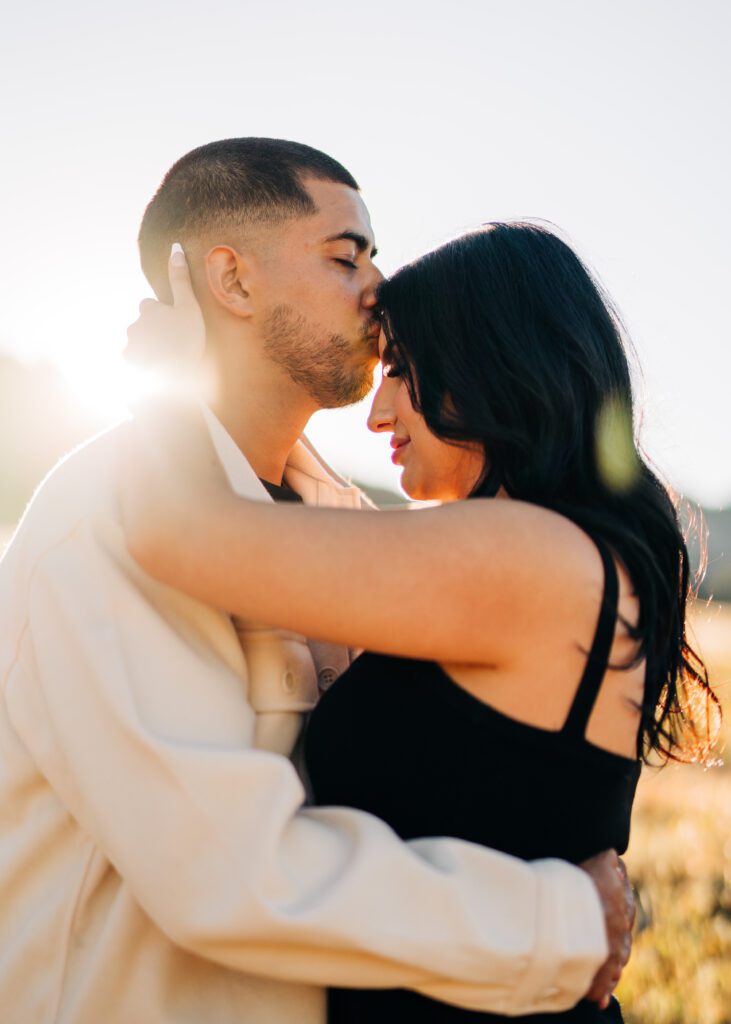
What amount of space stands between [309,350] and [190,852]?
84.9 inches

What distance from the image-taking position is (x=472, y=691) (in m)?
2.40

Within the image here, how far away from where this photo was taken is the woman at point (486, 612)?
7.50 ft

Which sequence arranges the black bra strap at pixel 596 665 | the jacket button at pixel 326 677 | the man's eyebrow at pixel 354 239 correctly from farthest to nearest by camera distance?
the man's eyebrow at pixel 354 239
the jacket button at pixel 326 677
the black bra strap at pixel 596 665

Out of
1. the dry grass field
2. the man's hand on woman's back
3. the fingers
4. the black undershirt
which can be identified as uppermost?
the fingers

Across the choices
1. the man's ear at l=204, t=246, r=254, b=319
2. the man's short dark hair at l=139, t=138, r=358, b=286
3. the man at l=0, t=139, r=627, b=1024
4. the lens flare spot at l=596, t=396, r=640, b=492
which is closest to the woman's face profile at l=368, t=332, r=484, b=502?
the lens flare spot at l=596, t=396, r=640, b=492

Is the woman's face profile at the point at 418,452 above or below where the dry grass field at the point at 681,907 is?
above

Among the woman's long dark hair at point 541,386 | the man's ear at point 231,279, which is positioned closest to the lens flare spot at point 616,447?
the woman's long dark hair at point 541,386

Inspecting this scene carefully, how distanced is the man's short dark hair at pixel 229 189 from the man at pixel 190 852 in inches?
58.5

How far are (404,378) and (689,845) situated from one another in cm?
493

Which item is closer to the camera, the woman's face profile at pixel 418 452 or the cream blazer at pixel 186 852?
the cream blazer at pixel 186 852

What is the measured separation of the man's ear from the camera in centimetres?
385

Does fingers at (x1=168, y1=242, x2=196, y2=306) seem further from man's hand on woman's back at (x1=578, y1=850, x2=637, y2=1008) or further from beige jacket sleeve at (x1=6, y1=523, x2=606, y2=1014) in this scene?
man's hand on woman's back at (x1=578, y1=850, x2=637, y2=1008)

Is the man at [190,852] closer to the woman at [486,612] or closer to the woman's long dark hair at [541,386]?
the woman at [486,612]

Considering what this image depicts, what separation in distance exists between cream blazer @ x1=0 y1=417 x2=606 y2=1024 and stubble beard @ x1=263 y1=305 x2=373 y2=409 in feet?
3.88
